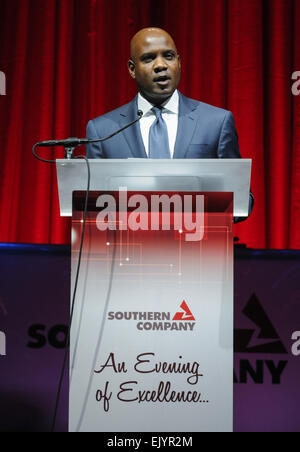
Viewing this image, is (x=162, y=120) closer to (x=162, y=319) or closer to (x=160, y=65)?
(x=160, y=65)

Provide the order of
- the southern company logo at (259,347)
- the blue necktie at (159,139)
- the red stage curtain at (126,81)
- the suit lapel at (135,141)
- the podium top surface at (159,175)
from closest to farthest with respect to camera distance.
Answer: the podium top surface at (159,175), the southern company logo at (259,347), the blue necktie at (159,139), the suit lapel at (135,141), the red stage curtain at (126,81)

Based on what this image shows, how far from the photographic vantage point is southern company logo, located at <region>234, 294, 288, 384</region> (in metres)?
1.30

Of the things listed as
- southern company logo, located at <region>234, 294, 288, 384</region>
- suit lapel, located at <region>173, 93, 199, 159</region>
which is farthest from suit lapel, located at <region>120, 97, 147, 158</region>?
southern company logo, located at <region>234, 294, 288, 384</region>

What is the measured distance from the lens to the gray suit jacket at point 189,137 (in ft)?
5.55

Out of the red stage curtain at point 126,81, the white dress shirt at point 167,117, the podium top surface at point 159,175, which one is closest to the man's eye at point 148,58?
the white dress shirt at point 167,117

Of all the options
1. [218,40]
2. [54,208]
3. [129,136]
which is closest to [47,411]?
[129,136]

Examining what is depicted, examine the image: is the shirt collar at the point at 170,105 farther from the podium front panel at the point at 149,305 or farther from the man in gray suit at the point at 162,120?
the podium front panel at the point at 149,305

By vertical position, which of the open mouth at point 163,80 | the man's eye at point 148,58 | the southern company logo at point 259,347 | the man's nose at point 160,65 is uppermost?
the man's eye at point 148,58

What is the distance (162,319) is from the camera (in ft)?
3.47

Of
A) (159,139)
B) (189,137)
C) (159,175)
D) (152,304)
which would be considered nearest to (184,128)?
(189,137)

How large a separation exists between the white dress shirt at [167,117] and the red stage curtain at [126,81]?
98cm

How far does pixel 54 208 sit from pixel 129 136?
1187 millimetres

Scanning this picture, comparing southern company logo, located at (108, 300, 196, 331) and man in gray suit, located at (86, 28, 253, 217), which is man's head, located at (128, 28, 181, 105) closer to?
man in gray suit, located at (86, 28, 253, 217)

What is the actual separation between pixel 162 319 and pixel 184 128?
0.81 meters
